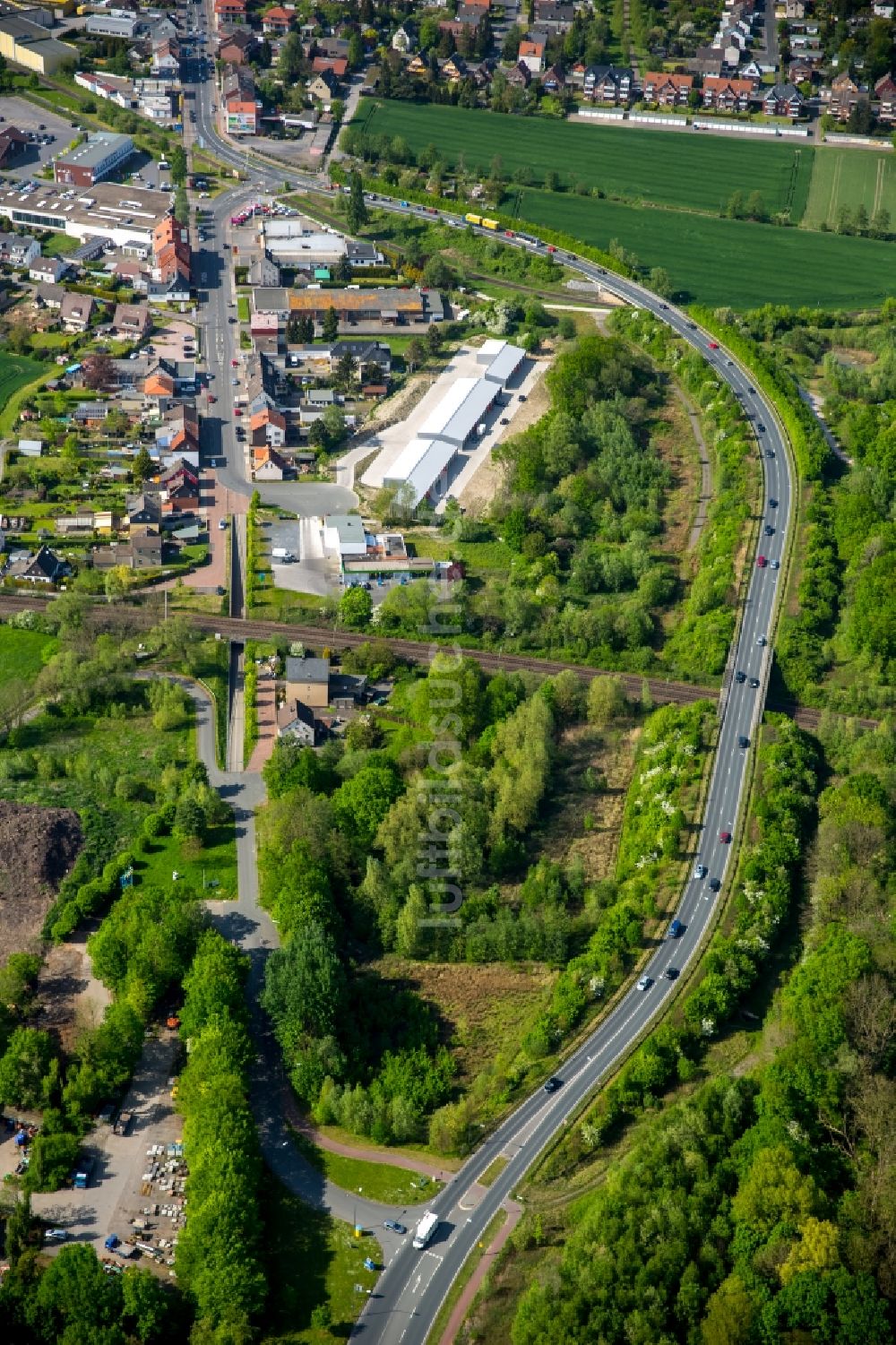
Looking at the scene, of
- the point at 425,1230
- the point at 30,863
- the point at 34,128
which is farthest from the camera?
the point at 34,128

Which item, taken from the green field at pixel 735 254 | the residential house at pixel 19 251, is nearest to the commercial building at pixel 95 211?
the residential house at pixel 19 251

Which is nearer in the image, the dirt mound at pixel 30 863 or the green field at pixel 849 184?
the dirt mound at pixel 30 863

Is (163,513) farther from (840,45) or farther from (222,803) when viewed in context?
(840,45)

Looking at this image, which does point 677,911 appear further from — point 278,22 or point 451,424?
point 278,22

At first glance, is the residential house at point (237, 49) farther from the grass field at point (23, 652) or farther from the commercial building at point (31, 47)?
the grass field at point (23, 652)

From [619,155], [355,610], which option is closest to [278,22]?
[619,155]

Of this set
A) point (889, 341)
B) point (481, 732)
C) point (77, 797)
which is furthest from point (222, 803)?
point (889, 341)
